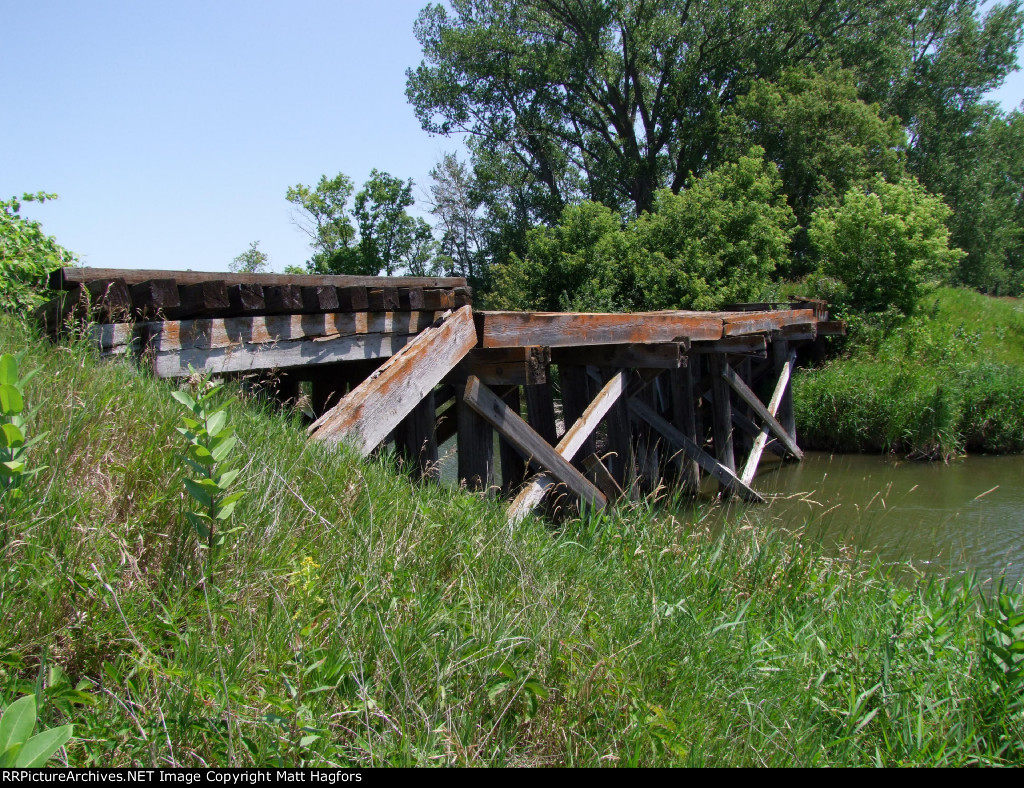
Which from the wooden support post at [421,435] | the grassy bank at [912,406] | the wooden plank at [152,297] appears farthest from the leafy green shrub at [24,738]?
the grassy bank at [912,406]

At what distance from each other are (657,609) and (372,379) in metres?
2.09

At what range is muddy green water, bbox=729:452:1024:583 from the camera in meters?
6.02

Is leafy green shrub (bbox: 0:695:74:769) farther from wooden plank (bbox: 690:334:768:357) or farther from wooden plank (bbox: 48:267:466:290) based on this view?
wooden plank (bbox: 690:334:768:357)

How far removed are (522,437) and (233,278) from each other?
2052 millimetres

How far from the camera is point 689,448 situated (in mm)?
7789

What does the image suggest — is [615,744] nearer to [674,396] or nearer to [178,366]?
[178,366]

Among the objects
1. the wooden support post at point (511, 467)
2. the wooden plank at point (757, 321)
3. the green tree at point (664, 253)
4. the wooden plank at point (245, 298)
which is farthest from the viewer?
the green tree at point (664, 253)

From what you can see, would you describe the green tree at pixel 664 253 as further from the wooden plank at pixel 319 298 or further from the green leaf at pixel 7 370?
the green leaf at pixel 7 370

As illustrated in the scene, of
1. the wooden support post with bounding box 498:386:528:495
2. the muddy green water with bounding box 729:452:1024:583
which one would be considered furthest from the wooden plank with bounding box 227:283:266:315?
the muddy green water with bounding box 729:452:1024:583

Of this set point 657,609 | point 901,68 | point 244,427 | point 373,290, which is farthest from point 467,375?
point 901,68

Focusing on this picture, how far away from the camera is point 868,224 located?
15484 millimetres

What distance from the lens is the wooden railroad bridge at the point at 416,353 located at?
3801mm

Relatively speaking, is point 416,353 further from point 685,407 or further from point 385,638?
point 685,407

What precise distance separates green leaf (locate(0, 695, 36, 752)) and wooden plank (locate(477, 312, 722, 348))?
3.87 m
